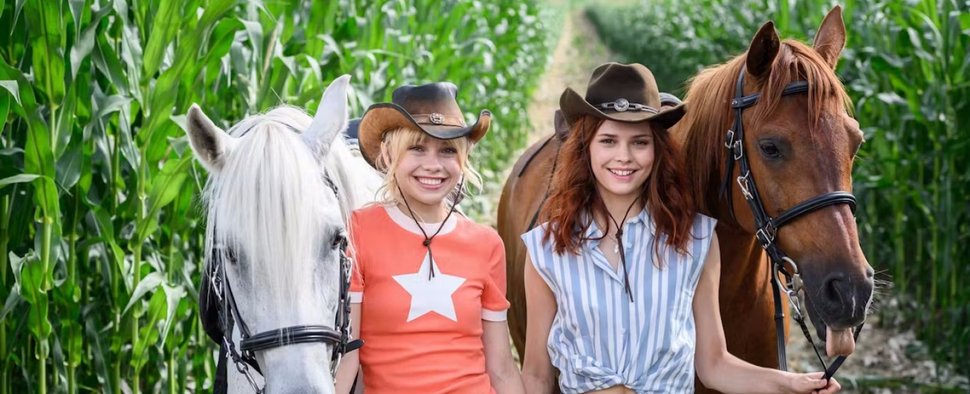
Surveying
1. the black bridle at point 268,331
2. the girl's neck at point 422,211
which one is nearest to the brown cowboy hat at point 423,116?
the girl's neck at point 422,211

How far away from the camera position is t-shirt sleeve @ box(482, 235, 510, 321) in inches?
110

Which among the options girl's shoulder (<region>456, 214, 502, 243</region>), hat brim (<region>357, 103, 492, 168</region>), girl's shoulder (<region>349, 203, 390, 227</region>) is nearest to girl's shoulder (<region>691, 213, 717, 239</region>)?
girl's shoulder (<region>456, 214, 502, 243</region>)

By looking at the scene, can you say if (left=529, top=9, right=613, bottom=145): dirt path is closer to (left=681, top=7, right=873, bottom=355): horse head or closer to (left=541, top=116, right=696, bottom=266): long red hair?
(left=681, top=7, right=873, bottom=355): horse head

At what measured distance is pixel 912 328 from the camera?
23.1ft

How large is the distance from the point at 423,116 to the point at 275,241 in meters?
0.70

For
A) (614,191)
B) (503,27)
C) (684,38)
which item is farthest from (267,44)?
(684,38)

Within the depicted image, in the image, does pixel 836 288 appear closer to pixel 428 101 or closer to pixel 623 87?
pixel 623 87

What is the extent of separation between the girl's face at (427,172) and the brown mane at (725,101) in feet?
2.81

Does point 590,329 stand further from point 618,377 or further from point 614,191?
point 614,191

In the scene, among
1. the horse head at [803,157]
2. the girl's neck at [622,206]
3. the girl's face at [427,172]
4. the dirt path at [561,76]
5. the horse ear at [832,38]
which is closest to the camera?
the horse head at [803,157]

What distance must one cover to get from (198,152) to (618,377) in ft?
4.27

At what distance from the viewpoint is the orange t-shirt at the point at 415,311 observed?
2.70 metres

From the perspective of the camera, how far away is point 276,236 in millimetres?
2291

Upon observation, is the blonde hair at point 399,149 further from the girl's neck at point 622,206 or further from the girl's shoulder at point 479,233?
the girl's neck at point 622,206
